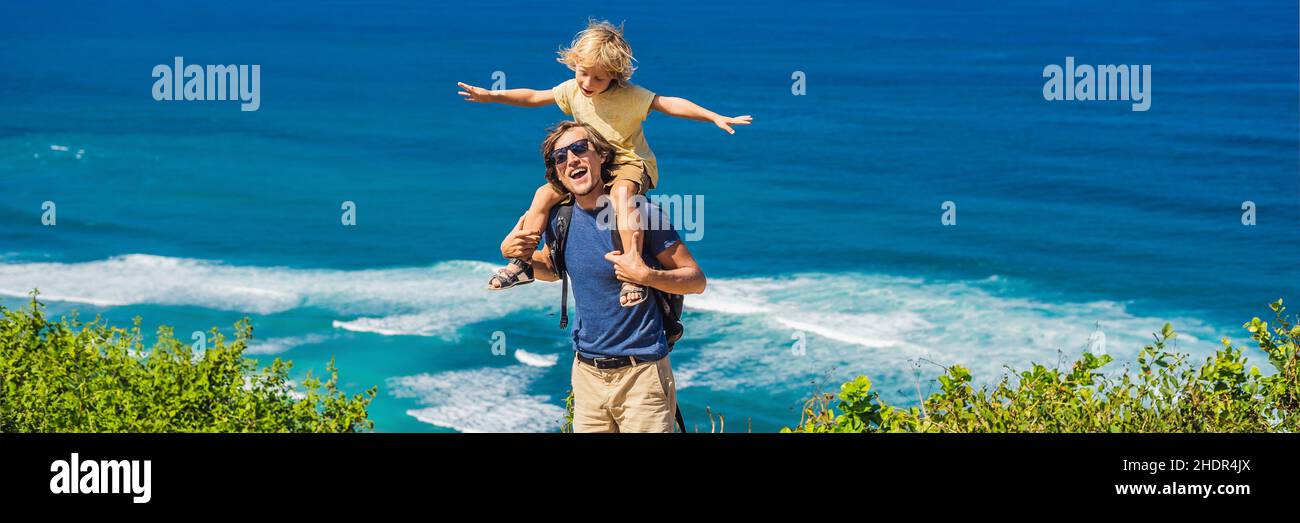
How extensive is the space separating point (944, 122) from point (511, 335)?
45.7 metres

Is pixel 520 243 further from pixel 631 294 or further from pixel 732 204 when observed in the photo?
pixel 732 204

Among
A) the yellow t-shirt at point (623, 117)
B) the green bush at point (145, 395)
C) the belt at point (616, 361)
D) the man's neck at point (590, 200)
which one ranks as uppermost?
the yellow t-shirt at point (623, 117)

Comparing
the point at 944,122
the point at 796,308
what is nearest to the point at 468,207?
the point at 796,308

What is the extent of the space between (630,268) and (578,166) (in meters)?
0.63

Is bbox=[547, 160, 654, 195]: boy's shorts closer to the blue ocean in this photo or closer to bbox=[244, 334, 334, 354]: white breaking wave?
the blue ocean

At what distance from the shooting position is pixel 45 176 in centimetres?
6969

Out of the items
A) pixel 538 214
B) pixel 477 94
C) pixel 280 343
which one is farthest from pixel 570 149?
pixel 280 343

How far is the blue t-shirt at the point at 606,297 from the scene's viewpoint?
7012 mm

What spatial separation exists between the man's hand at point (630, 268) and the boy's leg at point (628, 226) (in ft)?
0.12

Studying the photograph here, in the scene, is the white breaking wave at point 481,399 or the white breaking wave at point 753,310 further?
the white breaking wave at point 753,310

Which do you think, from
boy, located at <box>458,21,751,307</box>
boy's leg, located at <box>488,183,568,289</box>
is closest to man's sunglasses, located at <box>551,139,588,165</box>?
boy, located at <box>458,21,751,307</box>

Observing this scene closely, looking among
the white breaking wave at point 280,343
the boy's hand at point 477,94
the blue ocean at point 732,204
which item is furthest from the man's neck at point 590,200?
the white breaking wave at point 280,343

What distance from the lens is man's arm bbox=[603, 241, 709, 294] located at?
22.3 ft

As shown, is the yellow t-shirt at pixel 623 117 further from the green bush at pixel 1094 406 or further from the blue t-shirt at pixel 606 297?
the green bush at pixel 1094 406
